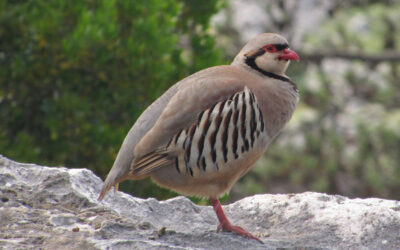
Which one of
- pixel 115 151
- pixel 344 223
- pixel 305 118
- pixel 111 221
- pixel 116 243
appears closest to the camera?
pixel 116 243

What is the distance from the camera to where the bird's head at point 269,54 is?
200 inches

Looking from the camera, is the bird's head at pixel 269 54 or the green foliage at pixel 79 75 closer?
the bird's head at pixel 269 54

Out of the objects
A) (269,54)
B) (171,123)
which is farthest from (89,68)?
(171,123)

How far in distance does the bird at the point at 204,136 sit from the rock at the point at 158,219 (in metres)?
0.17

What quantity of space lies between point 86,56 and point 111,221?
2420 mm

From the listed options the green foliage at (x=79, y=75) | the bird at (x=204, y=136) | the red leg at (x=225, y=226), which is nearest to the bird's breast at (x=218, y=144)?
the bird at (x=204, y=136)

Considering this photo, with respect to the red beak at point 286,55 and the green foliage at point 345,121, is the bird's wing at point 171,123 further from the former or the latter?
the green foliage at point 345,121

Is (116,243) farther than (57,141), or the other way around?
(57,141)

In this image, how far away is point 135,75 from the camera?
21.1 ft

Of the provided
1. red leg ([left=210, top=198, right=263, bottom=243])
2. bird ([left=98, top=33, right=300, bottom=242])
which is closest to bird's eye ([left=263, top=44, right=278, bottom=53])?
bird ([left=98, top=33, right=300, bottom=242])

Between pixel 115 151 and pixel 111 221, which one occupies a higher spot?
pixel 115 151

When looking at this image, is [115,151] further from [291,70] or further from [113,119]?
[291,70]

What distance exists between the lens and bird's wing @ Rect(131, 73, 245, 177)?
→ 455cm

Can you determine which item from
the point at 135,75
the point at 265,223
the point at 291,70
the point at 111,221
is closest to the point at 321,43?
the point at 291,70
